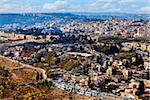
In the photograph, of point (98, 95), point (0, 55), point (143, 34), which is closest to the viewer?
point (98, 95)

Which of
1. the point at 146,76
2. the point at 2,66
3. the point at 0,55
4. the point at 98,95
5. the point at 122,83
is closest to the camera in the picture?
the point at 98,95

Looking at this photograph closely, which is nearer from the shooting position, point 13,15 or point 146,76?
point 146,76

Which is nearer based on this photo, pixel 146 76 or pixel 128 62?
pixel 146 76

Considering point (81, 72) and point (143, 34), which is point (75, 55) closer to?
point (81, 72)

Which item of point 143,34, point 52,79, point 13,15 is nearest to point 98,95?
point 52,79

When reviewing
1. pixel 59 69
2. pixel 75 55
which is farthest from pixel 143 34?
pixel 59 69

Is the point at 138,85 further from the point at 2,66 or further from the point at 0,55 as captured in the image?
the point at 0,55

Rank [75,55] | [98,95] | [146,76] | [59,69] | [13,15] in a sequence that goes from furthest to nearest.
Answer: [13,15]
[75,55]
[59,69]
[146,76]
[98,95]

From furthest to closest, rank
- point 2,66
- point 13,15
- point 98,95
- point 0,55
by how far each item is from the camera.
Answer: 1. point 13,15
2. point 0,55
3. point 2,66
4. point 98,95
